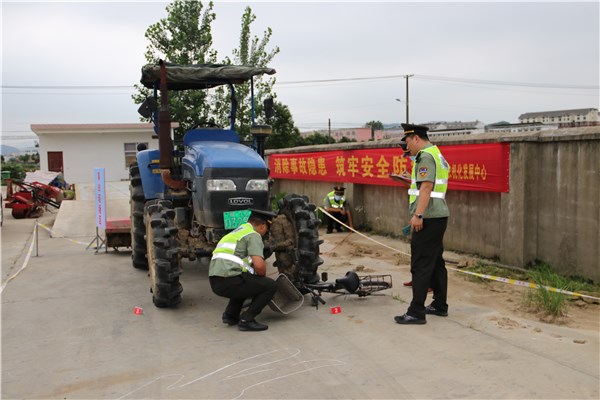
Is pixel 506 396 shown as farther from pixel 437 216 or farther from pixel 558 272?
pixel 558 272

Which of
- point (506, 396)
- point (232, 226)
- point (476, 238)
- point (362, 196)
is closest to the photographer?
point (506, 396)

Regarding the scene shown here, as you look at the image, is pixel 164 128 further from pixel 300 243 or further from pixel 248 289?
pixel 248 289

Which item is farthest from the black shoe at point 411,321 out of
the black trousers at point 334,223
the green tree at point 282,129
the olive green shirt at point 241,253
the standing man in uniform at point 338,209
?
the green tree at point 282,129

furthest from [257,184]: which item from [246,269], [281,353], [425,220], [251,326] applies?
[281,353]

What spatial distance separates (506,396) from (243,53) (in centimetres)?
1723

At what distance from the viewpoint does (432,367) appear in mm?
4277

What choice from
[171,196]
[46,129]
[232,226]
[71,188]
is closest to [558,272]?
[232,226]

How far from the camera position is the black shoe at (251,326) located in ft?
17.6

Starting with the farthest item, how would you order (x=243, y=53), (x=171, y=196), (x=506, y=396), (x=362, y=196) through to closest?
(x=243, y=53)
(x=362, y=196)
(x=171, y=196)
(x=506, y=396)

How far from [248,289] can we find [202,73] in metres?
3.39

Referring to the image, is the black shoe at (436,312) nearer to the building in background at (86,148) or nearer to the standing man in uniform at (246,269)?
the standing man in uniform at (246,269)

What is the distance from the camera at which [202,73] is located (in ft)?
23.9

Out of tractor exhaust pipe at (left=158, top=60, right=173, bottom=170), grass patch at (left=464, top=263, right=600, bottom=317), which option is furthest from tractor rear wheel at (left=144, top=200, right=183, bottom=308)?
grass patch at (left=464, top=263, right=600, bottom=317)

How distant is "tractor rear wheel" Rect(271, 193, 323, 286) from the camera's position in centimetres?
643
